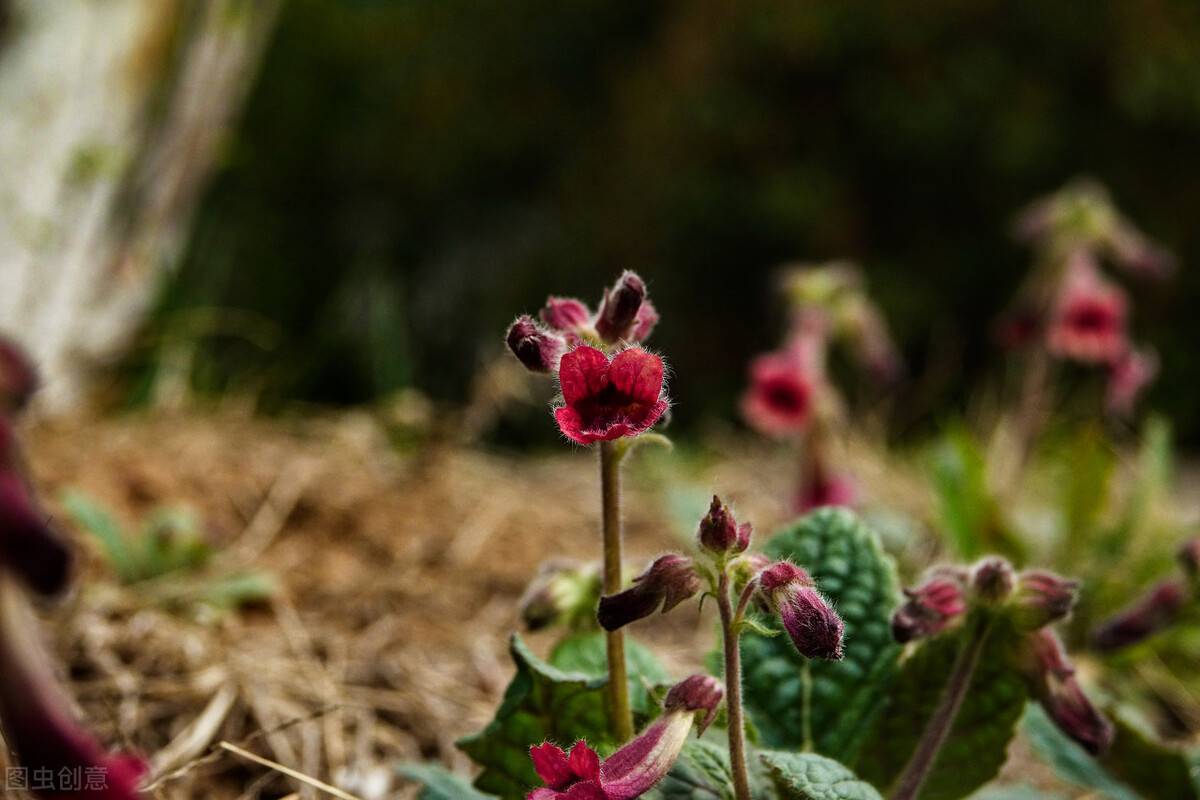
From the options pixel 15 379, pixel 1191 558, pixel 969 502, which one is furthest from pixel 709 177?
pixel 15 379

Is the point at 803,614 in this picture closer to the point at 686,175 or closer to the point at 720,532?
the point at 720,532

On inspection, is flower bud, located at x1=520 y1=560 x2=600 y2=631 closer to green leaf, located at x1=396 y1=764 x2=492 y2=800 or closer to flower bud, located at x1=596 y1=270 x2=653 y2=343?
green leaf, located at x1=396 y1=764 x2=492 y2=800

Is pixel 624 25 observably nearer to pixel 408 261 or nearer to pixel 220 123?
pixel 408 261

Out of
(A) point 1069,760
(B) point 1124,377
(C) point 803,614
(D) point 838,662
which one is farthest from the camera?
(B) point 1124,377

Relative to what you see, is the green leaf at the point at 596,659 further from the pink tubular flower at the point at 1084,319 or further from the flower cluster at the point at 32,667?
the pink tubular flower at the point at 1084,319

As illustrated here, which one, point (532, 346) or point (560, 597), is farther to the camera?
point (560, 597)

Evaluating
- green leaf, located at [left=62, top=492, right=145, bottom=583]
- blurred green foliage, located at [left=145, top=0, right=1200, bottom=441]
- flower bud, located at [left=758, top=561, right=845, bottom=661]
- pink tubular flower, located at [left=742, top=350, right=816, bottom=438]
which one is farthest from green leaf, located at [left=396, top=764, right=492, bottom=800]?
blurred green foliage, located at [left=145, top=0, right=1200, bottom=441]
